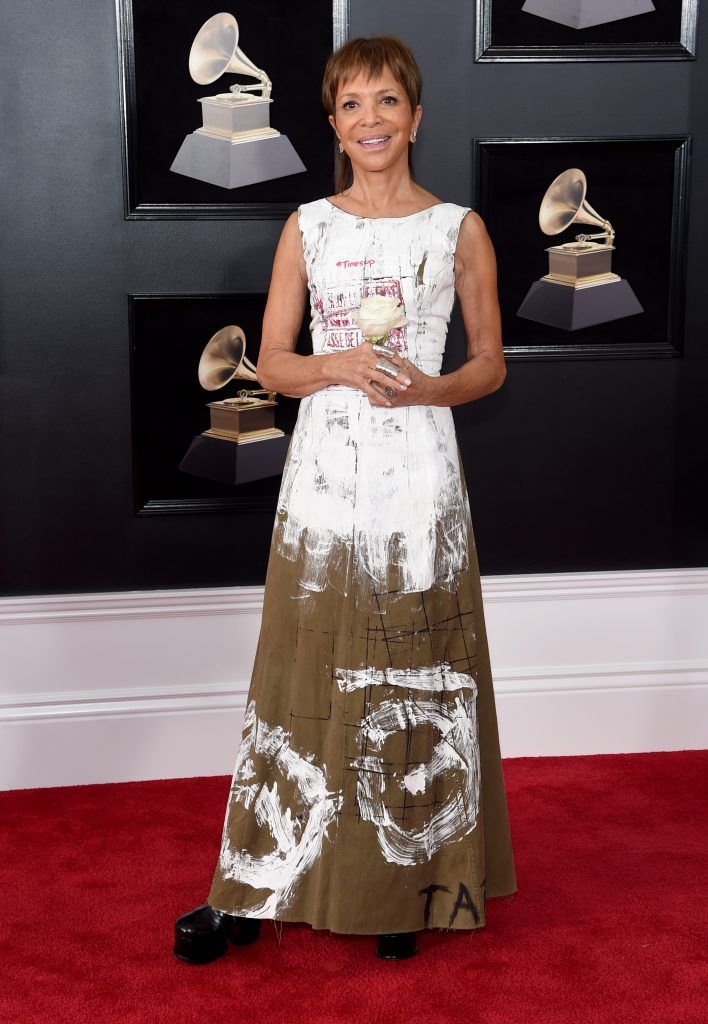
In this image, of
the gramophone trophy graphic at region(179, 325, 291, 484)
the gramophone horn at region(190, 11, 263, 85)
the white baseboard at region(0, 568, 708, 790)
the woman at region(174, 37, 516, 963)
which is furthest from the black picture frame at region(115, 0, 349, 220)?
the white baseboard at region(0, 568, 708, 790)

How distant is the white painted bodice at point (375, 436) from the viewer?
250cm

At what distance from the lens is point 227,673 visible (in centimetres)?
369

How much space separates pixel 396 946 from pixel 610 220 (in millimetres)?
2225

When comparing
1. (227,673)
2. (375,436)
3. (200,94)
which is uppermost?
(200,94)

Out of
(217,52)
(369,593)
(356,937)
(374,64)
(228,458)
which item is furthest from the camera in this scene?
(228,458)

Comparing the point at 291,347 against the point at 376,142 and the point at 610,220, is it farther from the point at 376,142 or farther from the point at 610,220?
the point at 610,220

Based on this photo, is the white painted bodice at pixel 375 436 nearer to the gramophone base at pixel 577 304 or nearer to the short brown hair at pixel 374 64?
the short brown hair at pixel 374 64

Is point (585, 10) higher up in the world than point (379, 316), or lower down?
higher up

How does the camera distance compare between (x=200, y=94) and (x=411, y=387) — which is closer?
(x=411, y=387)

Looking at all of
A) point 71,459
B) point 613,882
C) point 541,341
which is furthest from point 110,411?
point 613,882

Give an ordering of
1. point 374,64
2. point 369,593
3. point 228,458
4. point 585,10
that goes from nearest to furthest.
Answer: point 374,64, point 369,593, point 585,10, point 228,458

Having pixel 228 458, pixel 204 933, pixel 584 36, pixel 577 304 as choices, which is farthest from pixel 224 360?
pixel 204 933

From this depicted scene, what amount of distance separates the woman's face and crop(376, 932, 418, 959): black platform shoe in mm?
1705

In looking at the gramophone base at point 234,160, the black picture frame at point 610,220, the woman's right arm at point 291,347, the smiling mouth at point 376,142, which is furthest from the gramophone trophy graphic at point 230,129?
the smiling mouth at point 376,142
